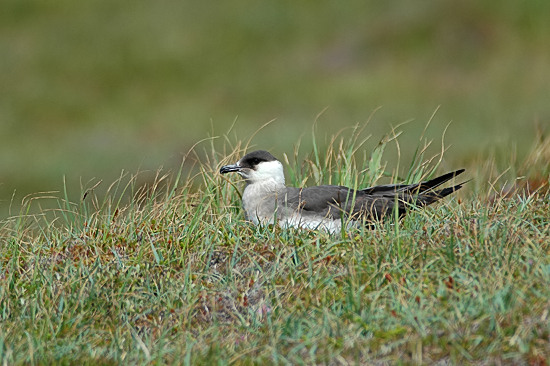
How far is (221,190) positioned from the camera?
687 cm

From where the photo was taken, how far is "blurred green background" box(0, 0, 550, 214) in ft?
54.0

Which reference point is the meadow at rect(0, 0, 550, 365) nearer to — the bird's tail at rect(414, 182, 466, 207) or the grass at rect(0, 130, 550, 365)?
the grass at rect(0, 130, 550, 365)

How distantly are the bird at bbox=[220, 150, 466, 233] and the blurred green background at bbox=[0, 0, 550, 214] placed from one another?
27.2 feet

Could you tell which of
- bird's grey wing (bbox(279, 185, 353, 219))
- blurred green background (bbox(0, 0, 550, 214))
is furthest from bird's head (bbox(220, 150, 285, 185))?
blurred green background (bbox(0, 0, 550, 214))

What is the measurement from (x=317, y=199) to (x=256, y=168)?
76cm

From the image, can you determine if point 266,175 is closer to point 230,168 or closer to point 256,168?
point 256,168

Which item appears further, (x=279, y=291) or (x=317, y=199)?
(x=317, y=199)

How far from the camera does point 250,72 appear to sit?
1967cm

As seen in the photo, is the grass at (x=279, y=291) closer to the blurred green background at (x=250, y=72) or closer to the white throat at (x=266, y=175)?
the white throat at (x=266, y=175)

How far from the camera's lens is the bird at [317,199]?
237 inches

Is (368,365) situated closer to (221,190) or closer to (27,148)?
(221,190)

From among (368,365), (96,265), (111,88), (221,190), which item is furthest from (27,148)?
(368,365)

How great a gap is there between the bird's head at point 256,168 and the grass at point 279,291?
26.2 inches

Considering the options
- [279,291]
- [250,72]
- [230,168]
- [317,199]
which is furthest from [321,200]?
[250,72]
